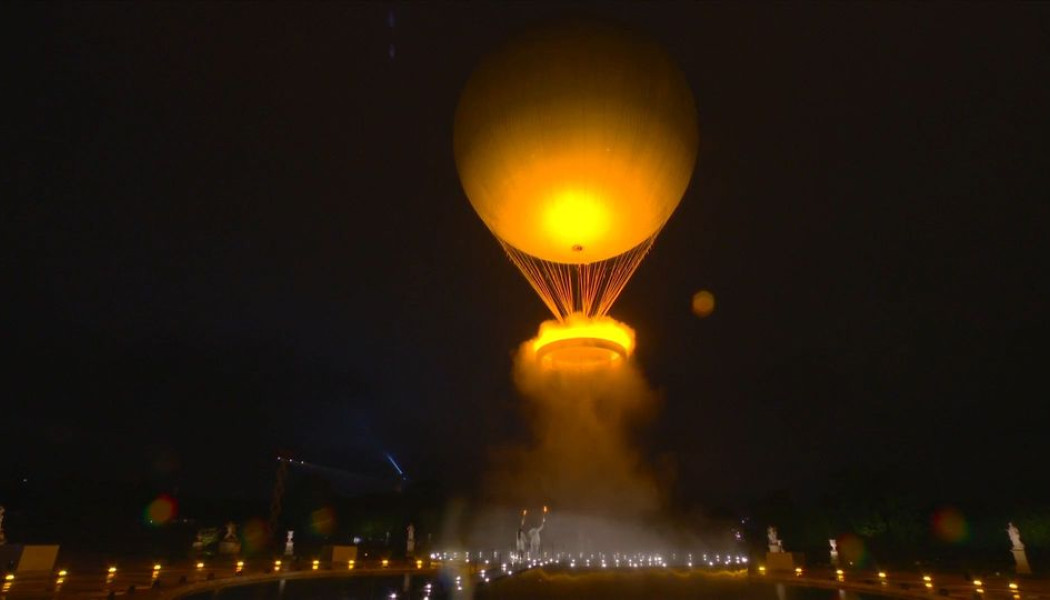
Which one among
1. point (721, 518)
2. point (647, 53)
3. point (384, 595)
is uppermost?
point (647, 53)

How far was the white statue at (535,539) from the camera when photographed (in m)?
57.3

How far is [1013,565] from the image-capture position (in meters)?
29.8

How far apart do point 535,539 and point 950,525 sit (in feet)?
114

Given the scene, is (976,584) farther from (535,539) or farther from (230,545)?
(535,539)

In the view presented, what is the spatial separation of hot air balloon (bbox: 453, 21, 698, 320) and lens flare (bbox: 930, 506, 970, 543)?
43.3 metres

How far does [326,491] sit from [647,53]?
6339 centimetres

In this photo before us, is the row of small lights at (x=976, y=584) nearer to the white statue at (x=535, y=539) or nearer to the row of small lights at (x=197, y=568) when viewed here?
the row of small lights at (x=197, y=568)

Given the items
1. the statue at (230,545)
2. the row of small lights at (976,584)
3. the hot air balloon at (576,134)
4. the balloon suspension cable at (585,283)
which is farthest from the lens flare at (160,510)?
the hot air balloon at (576,134)

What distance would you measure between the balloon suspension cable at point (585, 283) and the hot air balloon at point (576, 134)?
125 inches

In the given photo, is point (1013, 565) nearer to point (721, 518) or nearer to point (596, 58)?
point (596, 58)

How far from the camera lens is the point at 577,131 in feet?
37.3

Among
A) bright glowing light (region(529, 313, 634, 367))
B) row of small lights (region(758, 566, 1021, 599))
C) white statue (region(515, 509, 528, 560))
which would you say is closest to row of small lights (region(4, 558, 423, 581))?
bright glowing light (region(529, 313, 634, 367))

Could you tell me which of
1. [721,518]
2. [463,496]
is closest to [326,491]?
[463,496]

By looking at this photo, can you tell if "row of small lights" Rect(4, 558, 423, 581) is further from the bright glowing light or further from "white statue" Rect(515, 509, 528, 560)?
"white statue" Rect(515, 509, 528, 560)
